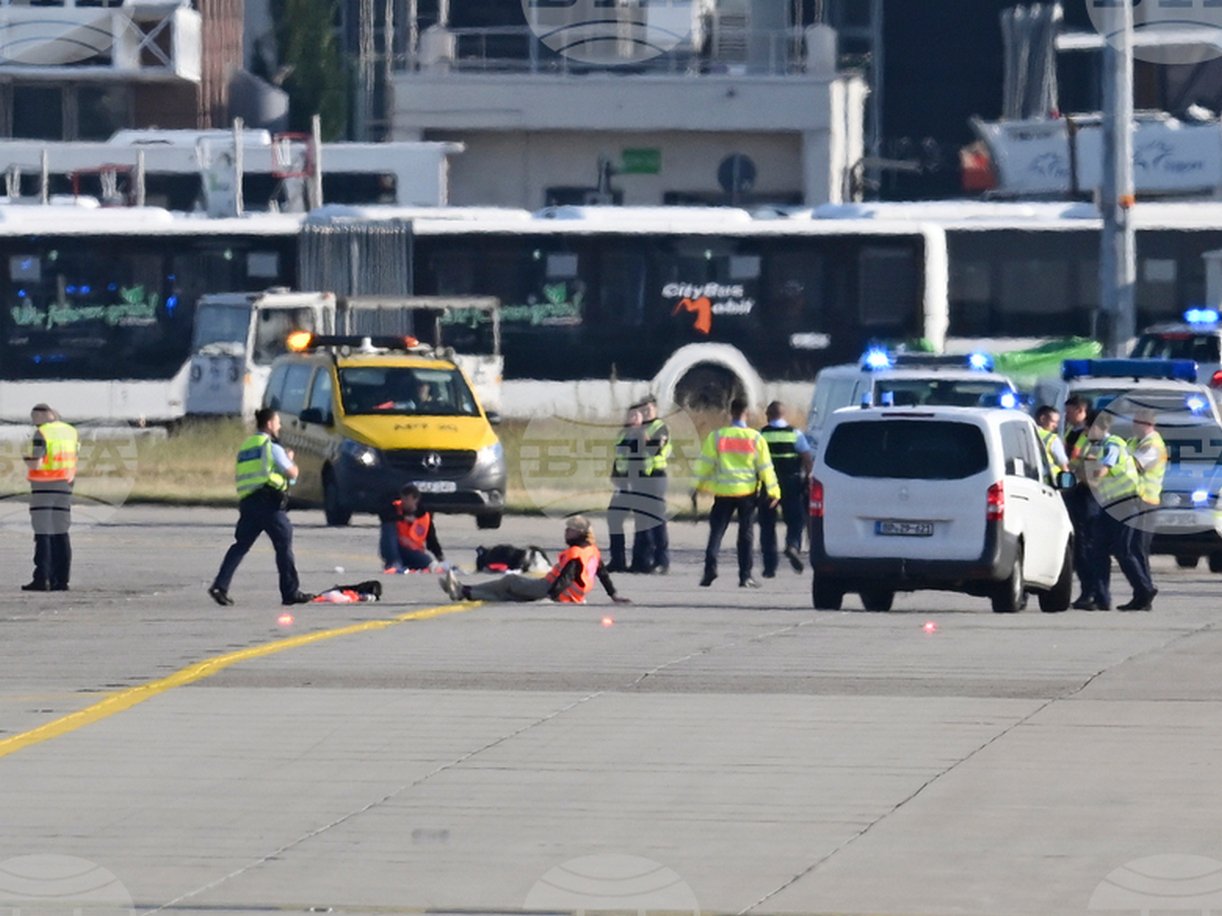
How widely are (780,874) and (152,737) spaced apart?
451cm

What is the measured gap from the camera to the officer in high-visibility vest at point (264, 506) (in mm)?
21828

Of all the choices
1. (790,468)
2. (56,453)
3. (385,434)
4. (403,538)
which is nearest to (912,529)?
(403,538)

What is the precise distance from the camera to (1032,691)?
16016 mm

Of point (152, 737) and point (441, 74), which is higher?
point (441, 74)

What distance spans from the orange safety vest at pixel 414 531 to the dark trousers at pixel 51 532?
3320 millimetres

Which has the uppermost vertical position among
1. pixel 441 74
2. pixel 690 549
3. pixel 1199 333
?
pixel 441 74

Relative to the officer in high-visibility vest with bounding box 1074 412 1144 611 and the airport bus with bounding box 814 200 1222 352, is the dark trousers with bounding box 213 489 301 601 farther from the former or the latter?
the airport bus with bounding box 814 200 1222 352

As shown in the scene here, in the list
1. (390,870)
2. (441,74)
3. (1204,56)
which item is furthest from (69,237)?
(390,870)

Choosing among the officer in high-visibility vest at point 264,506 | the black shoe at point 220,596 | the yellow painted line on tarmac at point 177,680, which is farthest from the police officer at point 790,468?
the black shoe at point 220,596

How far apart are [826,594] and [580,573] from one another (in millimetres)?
1970

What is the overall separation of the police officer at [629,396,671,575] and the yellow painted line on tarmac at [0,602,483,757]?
200 inches

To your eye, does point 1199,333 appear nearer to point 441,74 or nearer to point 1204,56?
point 1204,56

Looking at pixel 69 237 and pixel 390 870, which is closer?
pixel 390 870
